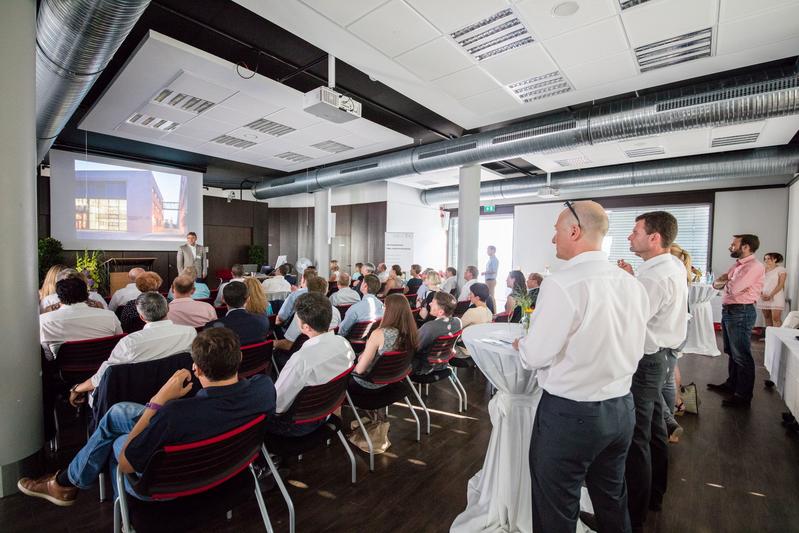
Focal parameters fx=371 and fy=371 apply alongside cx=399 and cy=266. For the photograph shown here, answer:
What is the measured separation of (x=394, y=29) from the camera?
10.2ft

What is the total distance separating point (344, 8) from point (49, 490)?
3686 mm

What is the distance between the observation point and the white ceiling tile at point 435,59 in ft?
11.0

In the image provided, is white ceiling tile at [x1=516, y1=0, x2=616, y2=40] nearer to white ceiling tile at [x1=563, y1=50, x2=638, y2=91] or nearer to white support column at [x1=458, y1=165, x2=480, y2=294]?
white ceiling tile at [x1=563, y1=50, x2=638, y2=91]

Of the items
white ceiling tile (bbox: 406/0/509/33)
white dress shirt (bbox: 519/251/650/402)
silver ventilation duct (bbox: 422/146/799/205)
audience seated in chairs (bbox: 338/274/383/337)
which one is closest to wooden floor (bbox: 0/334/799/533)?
audience seated in chairs (bbox: 338/274/383/337)

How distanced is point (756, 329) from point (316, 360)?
30.0 ft

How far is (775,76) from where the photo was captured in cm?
347

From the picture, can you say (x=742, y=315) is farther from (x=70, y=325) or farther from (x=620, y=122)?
(x=70, y=325)

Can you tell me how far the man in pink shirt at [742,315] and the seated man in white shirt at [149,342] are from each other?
192 inches

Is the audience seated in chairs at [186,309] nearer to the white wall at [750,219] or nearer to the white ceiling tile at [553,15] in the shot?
the white ceiling tile at [553,15]

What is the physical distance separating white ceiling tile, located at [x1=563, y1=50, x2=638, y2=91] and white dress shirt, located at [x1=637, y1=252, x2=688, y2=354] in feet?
8.30

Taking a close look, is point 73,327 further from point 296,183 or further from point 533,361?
point 296,183

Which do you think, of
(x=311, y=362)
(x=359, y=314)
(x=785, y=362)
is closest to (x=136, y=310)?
(x=359, y=314)

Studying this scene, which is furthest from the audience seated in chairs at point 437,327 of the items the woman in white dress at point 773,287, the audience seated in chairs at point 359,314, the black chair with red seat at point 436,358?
the woman in white dress at point 773,287

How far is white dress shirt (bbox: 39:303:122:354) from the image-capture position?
2.70m
